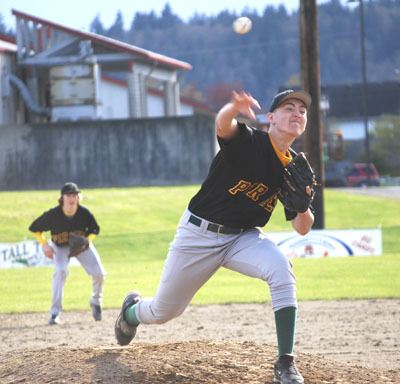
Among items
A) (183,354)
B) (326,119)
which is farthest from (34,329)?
(326,119)

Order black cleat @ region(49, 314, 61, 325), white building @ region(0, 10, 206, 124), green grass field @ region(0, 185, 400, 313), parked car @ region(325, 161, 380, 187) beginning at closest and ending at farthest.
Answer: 1. black cleat @ region(49, 314, 61, 325)
2. green grass field @ region(0, 185, 400, 313)
3. white building @ region(0, 10, 206, 124)
4. parked car @ region(325, 161, 380, 187)

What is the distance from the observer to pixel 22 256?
64.6ft

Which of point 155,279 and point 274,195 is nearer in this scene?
point 274,195

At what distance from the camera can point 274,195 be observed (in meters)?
6.74

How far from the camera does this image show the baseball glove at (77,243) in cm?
1220

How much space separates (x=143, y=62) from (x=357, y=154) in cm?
4204

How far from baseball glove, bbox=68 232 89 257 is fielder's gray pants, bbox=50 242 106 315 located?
0.34 feet

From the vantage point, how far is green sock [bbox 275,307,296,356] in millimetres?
6375

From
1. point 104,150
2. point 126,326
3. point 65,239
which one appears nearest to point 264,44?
point 104,150

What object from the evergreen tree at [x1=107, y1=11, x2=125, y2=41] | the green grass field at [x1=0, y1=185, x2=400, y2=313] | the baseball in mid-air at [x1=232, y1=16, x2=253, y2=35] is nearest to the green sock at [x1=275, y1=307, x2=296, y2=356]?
the baseball in mid-air at [x1=232, y1=16, x2=253, y2=35]

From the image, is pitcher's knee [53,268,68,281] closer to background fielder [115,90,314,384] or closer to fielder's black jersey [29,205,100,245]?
fielder's black jersey [29,205,100,245]

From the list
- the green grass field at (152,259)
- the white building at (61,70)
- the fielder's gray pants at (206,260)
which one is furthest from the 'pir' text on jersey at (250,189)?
the white building at (61,70)

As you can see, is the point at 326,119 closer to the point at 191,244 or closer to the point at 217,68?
the point at 217,68

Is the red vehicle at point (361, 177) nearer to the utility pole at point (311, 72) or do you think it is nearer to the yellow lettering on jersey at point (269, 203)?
the utility pole at point (311, 72)
